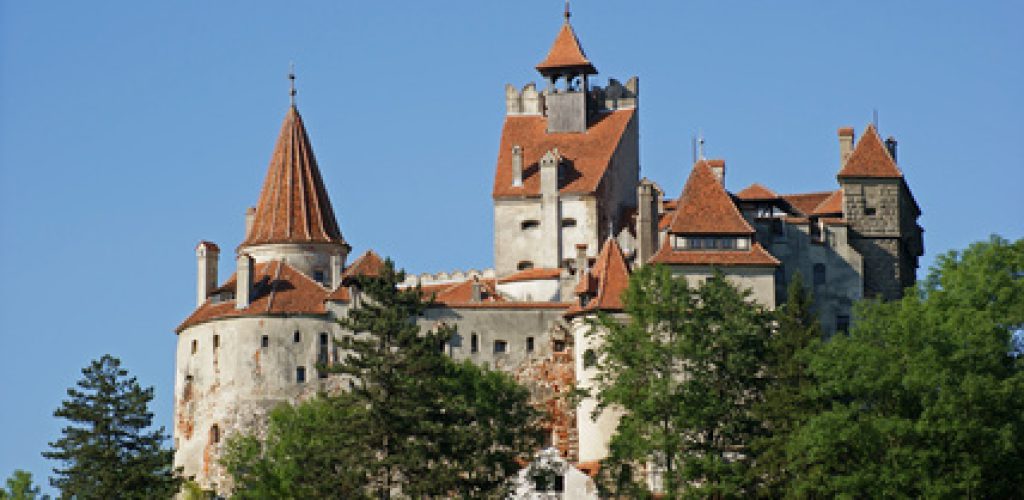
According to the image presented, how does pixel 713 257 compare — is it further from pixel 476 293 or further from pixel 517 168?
pixel 517 168

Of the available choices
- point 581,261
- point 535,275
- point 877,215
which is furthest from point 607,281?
point 877,215

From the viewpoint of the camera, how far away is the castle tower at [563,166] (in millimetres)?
113312

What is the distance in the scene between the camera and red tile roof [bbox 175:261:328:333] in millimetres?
108688

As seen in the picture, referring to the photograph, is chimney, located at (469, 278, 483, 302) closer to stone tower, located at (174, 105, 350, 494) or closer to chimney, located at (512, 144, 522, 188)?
stone tower, located at (174, 105, 350, 494)

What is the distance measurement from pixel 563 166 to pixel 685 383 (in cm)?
2527

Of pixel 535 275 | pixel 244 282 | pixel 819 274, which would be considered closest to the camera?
pixel 819 274

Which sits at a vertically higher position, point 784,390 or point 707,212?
point 707,212

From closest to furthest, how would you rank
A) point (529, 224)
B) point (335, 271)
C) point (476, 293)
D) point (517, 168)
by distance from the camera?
1. point (476, 293)
2. point (335, 271)
3. point (529, 224)
4. point (517, 168)

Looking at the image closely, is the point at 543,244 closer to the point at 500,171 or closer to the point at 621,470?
the point at 500,171

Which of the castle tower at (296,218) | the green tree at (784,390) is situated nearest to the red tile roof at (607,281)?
the green tree at (784,390)

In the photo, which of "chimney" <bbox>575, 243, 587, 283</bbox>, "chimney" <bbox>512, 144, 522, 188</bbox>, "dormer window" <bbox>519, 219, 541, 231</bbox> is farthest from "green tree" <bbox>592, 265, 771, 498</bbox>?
"chimney" <bbox>512, 144, 522, 188</bbox>

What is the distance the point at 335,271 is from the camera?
111812mm

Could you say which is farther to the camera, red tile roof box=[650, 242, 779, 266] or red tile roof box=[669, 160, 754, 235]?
red tile roof box=[669, 160, 754, 235]

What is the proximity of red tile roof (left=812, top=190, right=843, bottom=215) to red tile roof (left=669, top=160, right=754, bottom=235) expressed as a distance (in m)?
5.39
